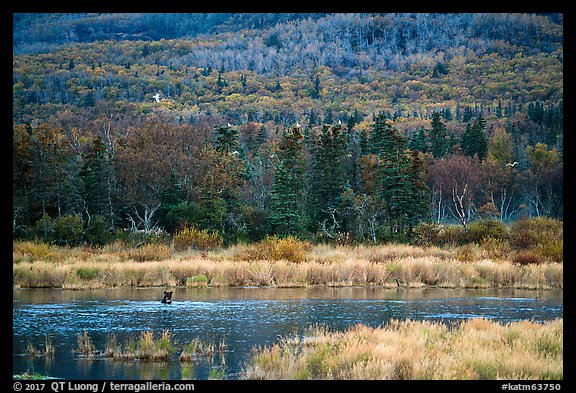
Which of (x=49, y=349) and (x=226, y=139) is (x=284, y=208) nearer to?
(x=226, y=139)

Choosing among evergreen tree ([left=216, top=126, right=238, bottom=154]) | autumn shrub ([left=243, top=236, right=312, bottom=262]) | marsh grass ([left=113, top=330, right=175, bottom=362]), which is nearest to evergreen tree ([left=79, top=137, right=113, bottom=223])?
evergreen tree ([left=216, top=126, right=238, bottom=154])

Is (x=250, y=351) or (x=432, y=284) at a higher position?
(x=250, y=351)

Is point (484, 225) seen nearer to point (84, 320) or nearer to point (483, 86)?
point (84, 320)

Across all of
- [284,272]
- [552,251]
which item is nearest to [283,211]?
[284,272]

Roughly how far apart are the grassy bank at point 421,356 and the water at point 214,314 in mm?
1414

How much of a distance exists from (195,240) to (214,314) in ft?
72.0

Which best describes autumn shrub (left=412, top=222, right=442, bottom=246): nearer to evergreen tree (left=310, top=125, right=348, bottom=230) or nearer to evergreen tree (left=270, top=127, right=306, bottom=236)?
evergreen tree (left=310, top=125, right=348, bottom=230)

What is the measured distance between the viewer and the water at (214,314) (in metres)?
18.6

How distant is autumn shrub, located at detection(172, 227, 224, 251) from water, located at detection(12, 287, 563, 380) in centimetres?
1239

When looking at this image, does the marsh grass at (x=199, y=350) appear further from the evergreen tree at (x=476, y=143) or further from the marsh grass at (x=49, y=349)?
the evergreen tree at (x=476, y=143)
